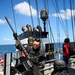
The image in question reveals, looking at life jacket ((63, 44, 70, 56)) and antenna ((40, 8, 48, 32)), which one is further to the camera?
antenna ((40, 8, 48, 32))

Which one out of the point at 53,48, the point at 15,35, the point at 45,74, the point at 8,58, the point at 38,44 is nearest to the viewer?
the point at 8,58

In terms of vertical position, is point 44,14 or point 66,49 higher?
point 44,14

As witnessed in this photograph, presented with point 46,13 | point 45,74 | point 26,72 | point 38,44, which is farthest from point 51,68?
point 46,13

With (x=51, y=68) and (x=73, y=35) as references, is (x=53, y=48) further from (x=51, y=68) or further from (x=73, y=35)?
(x=51, y=68)

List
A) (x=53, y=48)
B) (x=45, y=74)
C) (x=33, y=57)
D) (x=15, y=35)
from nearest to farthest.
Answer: (x=33, y=57)
(x=15, y=35)
(x=45, y=74)
(x=53, y=48)

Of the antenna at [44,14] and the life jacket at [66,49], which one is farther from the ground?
the antenna at [44,14]

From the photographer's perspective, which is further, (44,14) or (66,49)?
(44,14)

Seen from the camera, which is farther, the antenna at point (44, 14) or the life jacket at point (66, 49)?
the antenna at point (44, 14)

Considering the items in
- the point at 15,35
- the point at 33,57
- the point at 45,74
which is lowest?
the point at 45,74

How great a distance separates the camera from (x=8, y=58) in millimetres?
5645

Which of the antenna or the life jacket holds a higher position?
the antenna

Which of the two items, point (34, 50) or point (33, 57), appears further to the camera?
point (34, 50)

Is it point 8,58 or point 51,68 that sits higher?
point 8,58

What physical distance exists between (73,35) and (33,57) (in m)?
5.12
